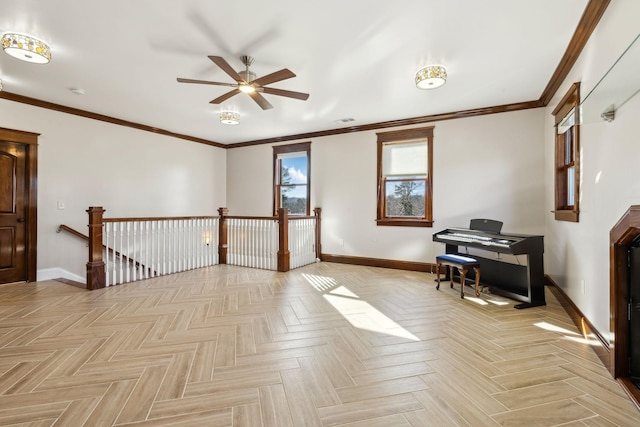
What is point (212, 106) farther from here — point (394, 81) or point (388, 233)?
point (388, 233)

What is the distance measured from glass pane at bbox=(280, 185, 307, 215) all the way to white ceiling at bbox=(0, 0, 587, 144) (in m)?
2.17

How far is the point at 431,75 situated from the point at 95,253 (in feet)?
15.6

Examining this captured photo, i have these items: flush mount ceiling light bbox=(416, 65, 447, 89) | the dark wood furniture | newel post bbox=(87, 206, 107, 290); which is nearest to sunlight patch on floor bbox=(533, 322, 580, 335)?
the dark wood furniture

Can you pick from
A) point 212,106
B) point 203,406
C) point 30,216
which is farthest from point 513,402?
point 30,216

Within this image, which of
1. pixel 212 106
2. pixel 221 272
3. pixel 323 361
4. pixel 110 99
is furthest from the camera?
pixel 221 272

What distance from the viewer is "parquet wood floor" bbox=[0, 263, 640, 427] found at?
1534mm

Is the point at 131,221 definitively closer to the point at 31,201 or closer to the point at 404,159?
the point at 31,201

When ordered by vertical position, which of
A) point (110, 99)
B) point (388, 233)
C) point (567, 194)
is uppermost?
point (110, 99)

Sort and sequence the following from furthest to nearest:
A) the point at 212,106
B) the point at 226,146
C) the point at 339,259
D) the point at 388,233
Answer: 1. the point at 226,146
2. the point at 339,259
3. the point at 388,233
4. the point at 212,106

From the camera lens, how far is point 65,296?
3521 mm

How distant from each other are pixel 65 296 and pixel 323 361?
11.3 ft

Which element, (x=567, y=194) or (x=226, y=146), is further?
(x=226, y=146)

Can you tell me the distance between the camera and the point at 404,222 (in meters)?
5.13

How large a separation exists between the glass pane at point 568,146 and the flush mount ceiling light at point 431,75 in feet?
5.06
